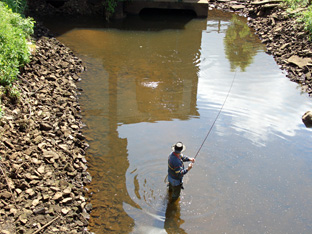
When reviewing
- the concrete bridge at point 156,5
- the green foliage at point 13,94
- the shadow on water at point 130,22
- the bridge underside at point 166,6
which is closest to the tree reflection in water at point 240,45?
the bridge underside at point 166,6

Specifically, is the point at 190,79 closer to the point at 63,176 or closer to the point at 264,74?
the point at 264,74

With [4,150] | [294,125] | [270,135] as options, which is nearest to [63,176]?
[4,150]

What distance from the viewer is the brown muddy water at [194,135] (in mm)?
6312

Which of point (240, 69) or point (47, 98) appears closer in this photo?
point (47, 98)

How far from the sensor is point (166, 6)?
18.7 meters

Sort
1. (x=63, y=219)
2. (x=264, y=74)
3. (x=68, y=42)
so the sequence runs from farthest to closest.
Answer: (x=68, y=42) < (x=264, y=74) < (x=63, y=219)

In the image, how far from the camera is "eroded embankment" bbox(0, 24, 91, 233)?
214 inches

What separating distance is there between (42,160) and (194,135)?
3627 mm

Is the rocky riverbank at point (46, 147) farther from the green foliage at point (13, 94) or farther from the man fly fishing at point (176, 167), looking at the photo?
the man fly fishing at point (176, 167)

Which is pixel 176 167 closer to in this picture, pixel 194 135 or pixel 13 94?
pixel 194 135

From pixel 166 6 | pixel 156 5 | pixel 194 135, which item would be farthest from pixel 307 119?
pixel 156 5

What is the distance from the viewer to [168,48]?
14273 millimetres

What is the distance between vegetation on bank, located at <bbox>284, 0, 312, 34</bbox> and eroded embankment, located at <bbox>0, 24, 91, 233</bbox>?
968 centimetres

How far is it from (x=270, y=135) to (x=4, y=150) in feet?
19.8
